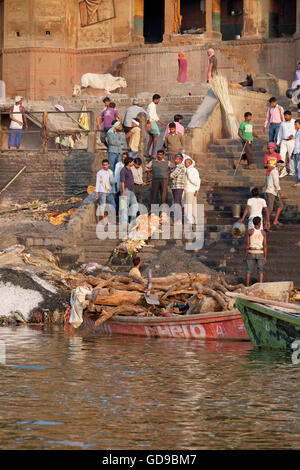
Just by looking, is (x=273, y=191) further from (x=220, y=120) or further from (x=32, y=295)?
(x=220, y=120)

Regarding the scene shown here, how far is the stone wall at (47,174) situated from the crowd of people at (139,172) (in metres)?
2.16

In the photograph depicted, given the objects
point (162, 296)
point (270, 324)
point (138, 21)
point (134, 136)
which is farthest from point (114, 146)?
point (138, 21)

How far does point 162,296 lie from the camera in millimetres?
18172

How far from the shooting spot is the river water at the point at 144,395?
1075 cm

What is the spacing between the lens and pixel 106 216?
76.0 feet

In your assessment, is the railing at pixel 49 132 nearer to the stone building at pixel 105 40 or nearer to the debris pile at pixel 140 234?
the stone building at pixel 105 40

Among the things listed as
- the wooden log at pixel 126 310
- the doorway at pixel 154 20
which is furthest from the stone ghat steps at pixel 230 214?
the doorway at pixel 154 20

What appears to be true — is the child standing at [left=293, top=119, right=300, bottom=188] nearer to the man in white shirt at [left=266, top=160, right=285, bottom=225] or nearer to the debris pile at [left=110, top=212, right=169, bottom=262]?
the man in white shirt at [left=266, top=160, right=285, bottom=225]

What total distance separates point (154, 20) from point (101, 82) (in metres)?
7.22

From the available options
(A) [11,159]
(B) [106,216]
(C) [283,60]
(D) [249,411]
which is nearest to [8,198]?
(A) [11,159]

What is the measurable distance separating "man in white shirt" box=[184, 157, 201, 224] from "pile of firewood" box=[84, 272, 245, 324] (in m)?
3.38

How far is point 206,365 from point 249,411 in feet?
9.22

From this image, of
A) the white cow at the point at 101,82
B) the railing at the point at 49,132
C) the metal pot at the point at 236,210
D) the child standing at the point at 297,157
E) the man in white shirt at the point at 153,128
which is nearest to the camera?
the metal pot at the point at 236,210

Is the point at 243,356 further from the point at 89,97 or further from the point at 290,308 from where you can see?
the point at 89,97
